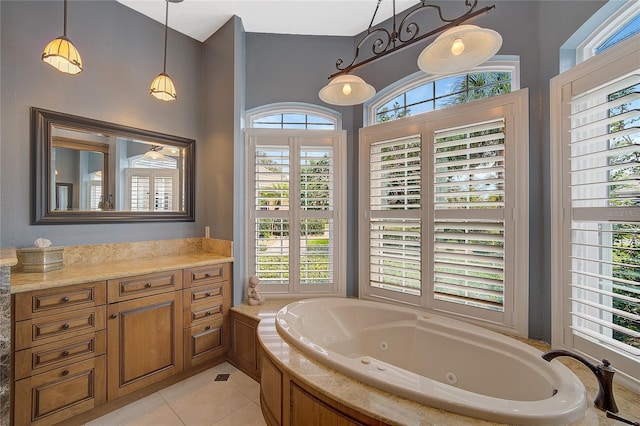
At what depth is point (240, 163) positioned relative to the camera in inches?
104

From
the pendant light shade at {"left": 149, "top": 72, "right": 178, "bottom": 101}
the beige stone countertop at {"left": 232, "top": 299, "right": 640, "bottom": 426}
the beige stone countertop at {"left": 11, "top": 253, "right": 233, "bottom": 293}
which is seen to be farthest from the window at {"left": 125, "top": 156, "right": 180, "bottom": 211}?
the beige stone countertop at {"left": 232, "top": 299, "right": 640, "bottom": 426}

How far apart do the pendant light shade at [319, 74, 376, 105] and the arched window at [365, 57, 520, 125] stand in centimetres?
90

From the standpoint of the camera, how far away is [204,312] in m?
2.34

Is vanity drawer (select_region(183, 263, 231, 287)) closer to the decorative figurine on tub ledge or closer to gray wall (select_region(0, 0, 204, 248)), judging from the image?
the decorative figurine on tub ledge

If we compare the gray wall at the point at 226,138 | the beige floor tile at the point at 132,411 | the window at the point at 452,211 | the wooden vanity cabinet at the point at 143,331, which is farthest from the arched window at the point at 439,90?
the beige floor tile at the point at 132,411

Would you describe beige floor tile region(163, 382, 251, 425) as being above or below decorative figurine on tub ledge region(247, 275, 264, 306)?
below

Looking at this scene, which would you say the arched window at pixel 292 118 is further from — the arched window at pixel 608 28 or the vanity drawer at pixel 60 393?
the vanity drawer at pixel 60 393

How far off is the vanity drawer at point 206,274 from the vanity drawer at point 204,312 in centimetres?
19

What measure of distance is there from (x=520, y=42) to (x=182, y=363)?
11.6 ft

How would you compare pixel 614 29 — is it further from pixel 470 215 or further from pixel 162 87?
pixel 162 87

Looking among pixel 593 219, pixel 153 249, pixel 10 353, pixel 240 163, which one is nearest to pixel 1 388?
pixel 10 353

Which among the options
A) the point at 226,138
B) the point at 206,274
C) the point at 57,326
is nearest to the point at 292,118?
the point at 226,138

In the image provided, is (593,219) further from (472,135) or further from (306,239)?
(306,239)

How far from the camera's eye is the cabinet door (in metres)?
1.86
